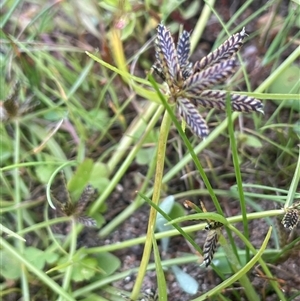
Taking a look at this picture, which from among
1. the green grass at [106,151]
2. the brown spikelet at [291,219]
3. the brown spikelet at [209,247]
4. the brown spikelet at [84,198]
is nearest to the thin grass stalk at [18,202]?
the green grass at [106,151]

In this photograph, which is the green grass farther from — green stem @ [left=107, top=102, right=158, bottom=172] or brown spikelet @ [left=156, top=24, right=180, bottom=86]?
brown spikelet @ [left=156, top=24, right=180, bottom=86]

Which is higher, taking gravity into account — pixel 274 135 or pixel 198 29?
pixel 198 29

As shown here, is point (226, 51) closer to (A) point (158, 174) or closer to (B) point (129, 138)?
(A) point (158, 174)

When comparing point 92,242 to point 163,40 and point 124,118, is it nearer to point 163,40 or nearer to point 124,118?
point 124,118

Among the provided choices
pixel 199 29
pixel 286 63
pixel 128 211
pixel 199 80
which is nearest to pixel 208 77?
pixel 199 80

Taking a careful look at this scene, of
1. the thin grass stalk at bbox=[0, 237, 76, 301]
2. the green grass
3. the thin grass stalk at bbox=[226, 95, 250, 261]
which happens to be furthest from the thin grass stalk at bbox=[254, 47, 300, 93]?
the thin grass stalk at bbox=[0, 237, 76, 301]

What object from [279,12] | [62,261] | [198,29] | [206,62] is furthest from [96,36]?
[206,62]

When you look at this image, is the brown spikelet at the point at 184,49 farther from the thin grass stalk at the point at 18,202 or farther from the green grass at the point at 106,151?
the thin grass stalk at the point at 18,202
